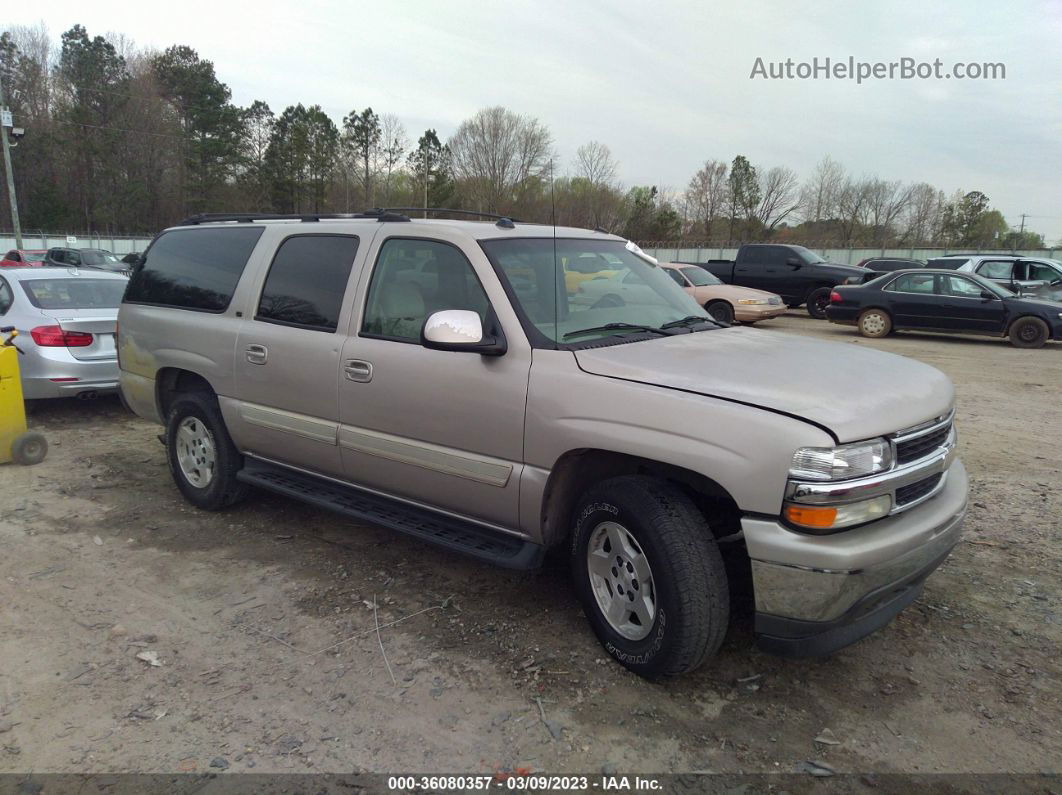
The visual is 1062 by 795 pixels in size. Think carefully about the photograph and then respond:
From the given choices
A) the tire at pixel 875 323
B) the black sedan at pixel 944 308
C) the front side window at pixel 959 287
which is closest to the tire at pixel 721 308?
the black sedan at pixel 944 308

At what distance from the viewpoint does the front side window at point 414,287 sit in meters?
3.69

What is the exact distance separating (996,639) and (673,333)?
2.13m

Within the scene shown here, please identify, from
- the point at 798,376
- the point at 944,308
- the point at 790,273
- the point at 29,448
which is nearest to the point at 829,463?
the point at 798,376

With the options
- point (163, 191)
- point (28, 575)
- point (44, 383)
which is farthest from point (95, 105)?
point (28, 575)

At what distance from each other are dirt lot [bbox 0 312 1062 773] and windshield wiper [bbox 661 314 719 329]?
1.57 meters

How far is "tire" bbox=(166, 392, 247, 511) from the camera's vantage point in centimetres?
492

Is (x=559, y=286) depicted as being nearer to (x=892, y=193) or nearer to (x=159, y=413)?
(x=159, y=413)

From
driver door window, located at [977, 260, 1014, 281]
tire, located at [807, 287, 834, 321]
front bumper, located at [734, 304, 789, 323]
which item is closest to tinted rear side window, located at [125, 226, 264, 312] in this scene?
front bumper, located at [734, 304, 789, 323]

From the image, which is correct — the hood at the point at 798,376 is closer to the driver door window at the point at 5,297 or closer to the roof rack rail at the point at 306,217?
the roof rack rail at the point at 306,217

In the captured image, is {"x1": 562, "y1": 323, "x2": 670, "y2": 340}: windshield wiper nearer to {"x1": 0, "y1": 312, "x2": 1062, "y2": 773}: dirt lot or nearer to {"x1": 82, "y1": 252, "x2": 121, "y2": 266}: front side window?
{"x1": 0, "y1": 312, "x2": 1062, "y2": 773}: dirt lot

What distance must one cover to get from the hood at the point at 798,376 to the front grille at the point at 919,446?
0.08m

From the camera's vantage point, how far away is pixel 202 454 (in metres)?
5.09

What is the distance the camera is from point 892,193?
68875 mm

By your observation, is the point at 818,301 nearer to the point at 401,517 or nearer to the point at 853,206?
the point at 401,517
